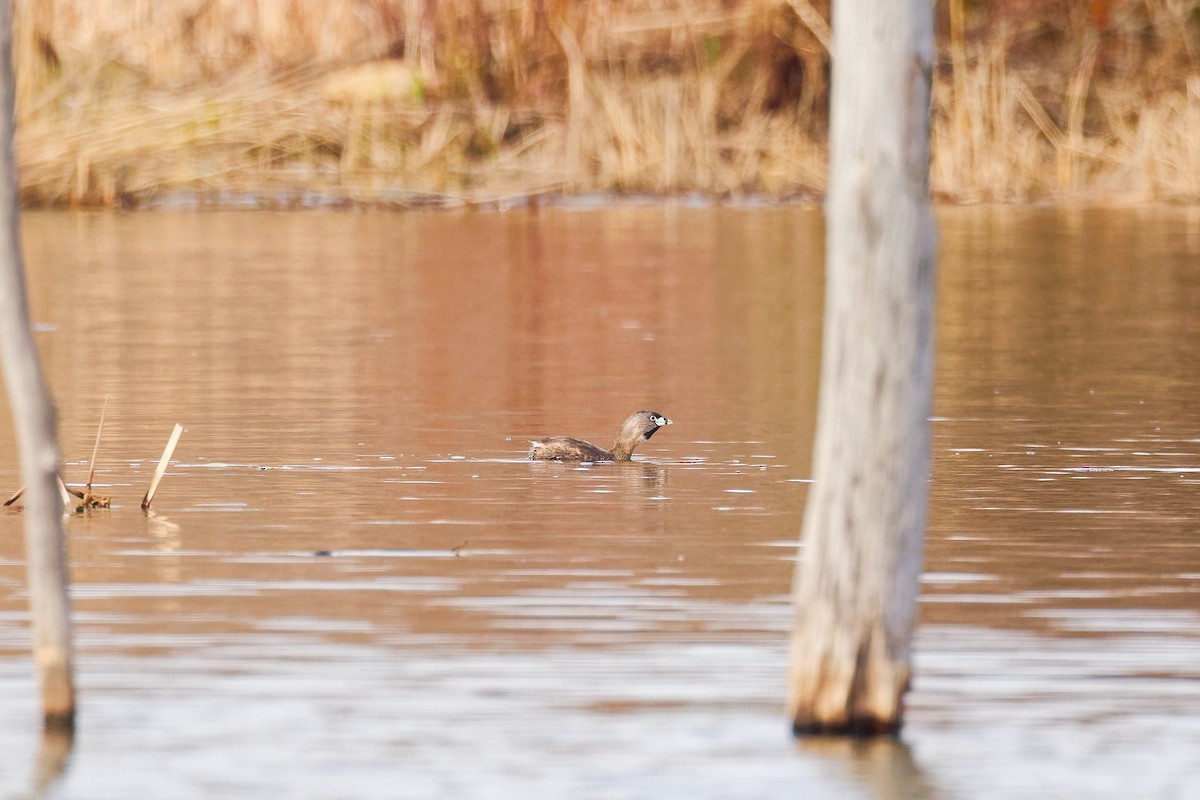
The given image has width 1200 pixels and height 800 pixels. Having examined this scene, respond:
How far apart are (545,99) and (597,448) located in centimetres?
2357

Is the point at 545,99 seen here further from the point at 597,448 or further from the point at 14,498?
the point at 14,498

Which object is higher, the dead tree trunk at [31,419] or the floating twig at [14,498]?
the dead tree trunk at [31,419]

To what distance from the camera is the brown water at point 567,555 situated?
6.82 meters

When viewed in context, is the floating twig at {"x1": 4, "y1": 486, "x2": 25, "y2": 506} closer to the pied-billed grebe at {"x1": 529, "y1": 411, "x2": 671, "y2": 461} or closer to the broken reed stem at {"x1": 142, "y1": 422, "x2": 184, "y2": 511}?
the broken reed stem at {"x1": 142, "y1": 422, "x2": 184, "y2": 511}

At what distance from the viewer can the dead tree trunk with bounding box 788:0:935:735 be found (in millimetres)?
6457

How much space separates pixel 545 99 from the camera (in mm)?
35719

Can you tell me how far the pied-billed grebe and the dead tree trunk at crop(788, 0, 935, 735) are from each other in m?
5.65

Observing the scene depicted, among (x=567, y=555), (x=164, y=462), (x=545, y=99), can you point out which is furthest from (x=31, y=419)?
(x=545, y=99)

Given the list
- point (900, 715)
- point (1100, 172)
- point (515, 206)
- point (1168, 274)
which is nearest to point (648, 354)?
point (1168, 274)

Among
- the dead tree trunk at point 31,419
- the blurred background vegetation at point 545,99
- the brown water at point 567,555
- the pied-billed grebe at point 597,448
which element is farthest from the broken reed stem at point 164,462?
the blurred background vegetation at point 545,99

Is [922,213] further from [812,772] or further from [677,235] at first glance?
[677,235]

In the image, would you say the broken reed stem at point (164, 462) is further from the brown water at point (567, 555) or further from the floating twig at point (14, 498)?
the floating twig at point (14, 498)

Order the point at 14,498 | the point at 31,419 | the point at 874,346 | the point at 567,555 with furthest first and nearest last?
the point at 14,498, the point at 567,555, the point at 31,419, the point at 874,346

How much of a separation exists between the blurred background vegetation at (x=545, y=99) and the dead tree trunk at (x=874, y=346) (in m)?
26.2
